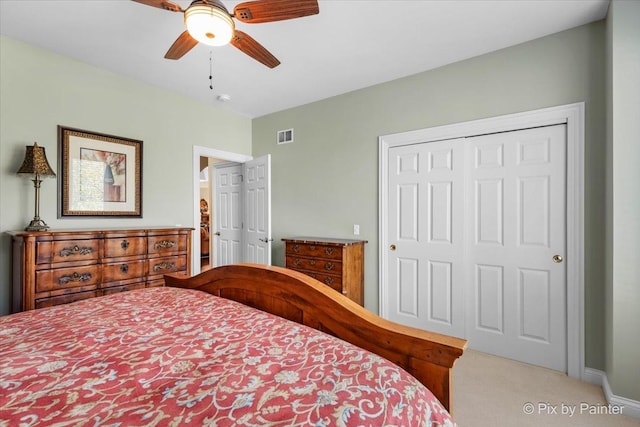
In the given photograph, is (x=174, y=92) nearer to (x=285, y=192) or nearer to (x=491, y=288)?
(x=285, y=192)

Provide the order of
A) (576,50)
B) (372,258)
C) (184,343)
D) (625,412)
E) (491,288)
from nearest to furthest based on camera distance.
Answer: (184,343) → (625,412) → (576,50) → (491,288) → (372,258)

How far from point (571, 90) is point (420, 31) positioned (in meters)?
1.27

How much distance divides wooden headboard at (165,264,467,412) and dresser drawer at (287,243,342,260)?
1486 mm

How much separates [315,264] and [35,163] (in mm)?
2543

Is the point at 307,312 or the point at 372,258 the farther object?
the point at 372,258

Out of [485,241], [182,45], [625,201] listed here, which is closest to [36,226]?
[182,45]

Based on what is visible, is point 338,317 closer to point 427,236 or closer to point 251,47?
point 251,47

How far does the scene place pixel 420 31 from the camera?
238 centimetres

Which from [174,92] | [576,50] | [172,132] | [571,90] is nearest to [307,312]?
[571,90]

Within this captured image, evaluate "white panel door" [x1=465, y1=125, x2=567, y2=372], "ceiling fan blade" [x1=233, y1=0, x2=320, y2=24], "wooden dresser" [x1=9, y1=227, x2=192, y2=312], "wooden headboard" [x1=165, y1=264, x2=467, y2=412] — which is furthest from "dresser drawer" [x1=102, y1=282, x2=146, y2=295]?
"white panel door" [x1=465, y1=125, x2=567, y2=372]

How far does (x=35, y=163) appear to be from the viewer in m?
2.39

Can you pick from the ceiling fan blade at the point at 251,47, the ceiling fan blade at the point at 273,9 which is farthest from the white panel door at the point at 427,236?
the ceiling fan blade at the point at 273,9

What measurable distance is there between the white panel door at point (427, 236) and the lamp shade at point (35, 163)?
10.1 ft

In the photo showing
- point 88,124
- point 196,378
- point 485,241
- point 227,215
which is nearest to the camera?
point 196,378
